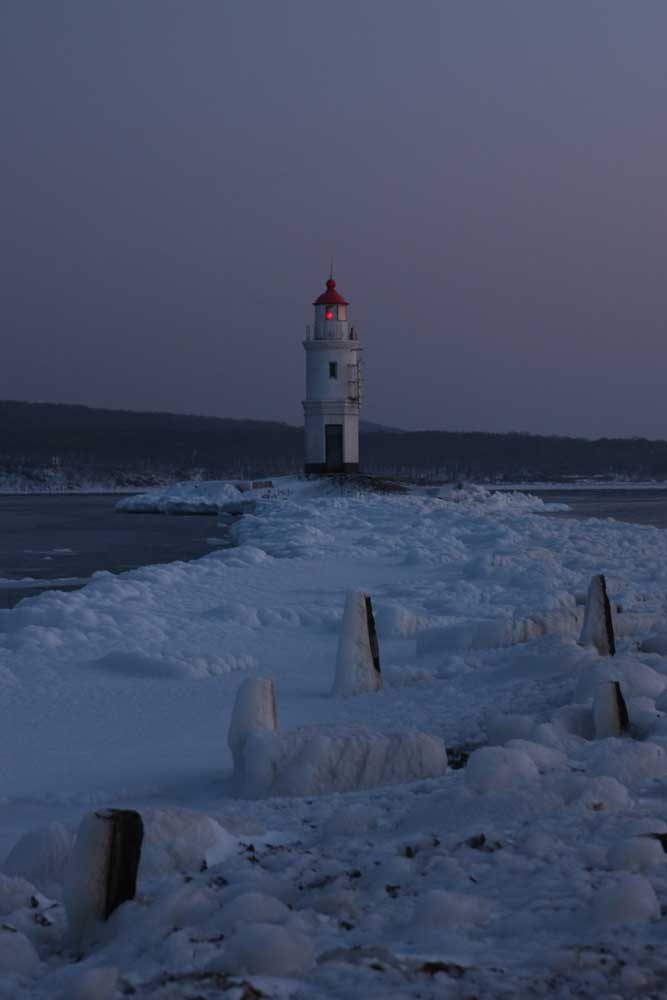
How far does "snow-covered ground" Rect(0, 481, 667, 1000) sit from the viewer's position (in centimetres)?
266

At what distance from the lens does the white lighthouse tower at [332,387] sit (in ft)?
138

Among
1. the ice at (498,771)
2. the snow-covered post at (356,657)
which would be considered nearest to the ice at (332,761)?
the ice at (498,771)

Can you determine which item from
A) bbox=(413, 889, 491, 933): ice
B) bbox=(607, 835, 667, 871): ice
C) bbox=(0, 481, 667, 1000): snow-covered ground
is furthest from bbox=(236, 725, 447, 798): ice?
bbox=(413, 889, 491, 933): ice

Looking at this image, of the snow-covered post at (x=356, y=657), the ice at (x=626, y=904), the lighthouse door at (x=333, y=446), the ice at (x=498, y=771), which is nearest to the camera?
the ice at (x=626, y=904)

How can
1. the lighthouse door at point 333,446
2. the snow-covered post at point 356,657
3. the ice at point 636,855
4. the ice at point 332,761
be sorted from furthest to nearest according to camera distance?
the lighthouse door at point 333,446 < the snow-covered post at point 356,657 < the ice at point 332,761 < the ice at point 636,855

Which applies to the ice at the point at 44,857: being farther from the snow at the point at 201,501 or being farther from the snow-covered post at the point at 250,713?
the snow at the point at 201,501

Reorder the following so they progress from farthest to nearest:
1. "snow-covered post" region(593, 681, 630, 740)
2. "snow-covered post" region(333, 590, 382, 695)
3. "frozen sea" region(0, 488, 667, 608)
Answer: "frozen sea" region(0, 488, 667, 608)
"snow-covered post" region(333, 590, 382, 695)
"snow-covered post" region(593, 681, 630, 740)

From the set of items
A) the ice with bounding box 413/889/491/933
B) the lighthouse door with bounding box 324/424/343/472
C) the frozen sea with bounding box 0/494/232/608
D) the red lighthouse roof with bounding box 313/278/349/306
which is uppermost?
the red lighthouse roof with bounding box 313/278/349/306

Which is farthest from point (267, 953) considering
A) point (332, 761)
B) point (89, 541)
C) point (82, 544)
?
point (89, 541)

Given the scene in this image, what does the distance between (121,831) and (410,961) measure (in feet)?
2.66

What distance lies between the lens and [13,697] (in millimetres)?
6711

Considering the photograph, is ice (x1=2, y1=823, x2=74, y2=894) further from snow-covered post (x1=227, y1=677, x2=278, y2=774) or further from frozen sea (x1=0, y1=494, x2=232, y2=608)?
frozen sea (x1=0, y1=494, x2=232, y2=608)

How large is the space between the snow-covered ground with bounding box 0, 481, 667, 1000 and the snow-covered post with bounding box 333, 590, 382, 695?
0.13 m

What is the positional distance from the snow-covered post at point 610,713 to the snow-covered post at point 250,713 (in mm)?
1364
